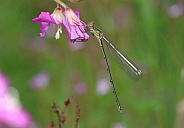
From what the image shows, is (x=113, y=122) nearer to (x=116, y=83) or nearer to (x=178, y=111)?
(x=116, y=83)

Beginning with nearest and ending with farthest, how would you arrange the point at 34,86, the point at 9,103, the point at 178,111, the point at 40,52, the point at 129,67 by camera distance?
the point at 129,67 → the point at 9,103 → the point at 178,111 → the point at 34,86 → the point at 40,52

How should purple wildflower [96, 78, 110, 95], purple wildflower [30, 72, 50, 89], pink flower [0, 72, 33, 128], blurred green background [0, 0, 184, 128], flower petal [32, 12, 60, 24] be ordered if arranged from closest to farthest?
flower petal [32, 12, 60, 24], pink flower [0, 72, 33, 128], blurred green background [0, 0, 184, 128], purple wildflower [96, 78, 110, 95], purple wildflower [30, 72, 50, 89]

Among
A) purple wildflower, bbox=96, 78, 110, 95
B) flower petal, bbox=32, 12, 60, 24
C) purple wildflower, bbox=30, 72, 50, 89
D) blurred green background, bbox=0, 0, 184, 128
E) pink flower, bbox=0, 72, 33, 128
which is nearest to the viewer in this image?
flower petal, bbox=32, 12, 60, 24

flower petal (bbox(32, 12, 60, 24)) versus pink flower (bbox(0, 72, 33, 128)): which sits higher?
flower petal (bbox(32, 12, 60, 24))

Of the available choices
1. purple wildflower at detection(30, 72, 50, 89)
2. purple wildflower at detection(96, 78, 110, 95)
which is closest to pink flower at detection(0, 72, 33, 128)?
purple wildflower at detection(96, 78, 110, 95)

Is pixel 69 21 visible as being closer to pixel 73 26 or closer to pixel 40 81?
pixel 73 26

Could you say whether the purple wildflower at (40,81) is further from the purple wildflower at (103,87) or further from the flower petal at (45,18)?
the flower petal at (45,18)

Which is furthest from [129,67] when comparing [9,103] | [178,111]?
[178,111]

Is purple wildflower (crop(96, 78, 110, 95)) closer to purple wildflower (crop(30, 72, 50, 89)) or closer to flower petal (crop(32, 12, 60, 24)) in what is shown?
purple wildflower (crop(30, 72, 50, 89))
